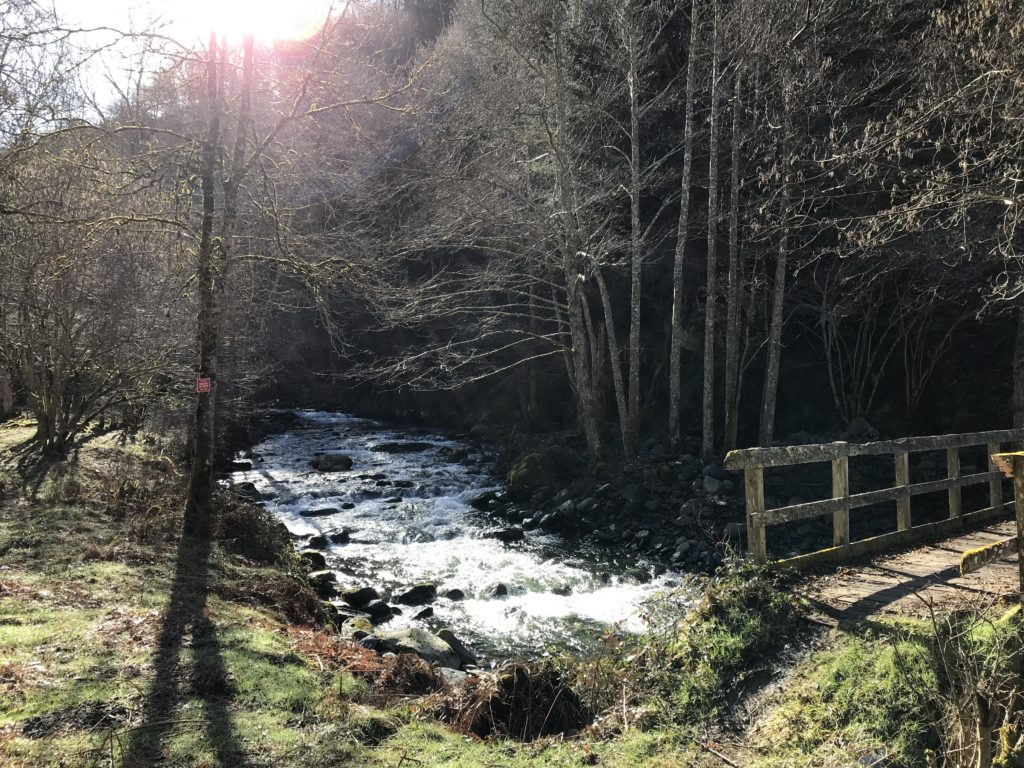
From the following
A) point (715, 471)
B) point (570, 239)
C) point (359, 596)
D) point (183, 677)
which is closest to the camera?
point (183, 677)

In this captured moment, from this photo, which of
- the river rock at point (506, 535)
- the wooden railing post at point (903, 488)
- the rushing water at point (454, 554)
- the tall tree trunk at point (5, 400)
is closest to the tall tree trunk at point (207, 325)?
the rushing water at point (454, 554)

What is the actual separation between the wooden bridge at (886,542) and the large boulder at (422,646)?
12.0ft

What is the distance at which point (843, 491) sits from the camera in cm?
717

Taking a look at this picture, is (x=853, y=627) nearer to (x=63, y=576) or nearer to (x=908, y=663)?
(x=908, y=663)

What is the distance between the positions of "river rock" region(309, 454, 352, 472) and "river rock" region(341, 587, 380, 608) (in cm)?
1030

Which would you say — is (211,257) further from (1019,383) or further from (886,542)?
(1019,383)

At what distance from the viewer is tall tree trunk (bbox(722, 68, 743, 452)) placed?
50.9 ft

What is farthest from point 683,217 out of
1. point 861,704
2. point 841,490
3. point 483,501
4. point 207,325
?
point 861,704

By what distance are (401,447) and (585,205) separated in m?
11.4

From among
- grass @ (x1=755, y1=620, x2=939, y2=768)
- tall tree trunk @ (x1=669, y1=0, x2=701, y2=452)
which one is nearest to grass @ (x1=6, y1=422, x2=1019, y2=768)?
grass @ (x1=755, y1=620, x2=939, y2=768)

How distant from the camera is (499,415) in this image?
27609 millimetres

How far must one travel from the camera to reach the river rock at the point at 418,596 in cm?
1038

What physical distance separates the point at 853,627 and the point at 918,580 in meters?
1.65

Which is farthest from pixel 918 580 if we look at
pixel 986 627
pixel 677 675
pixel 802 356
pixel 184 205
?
pixel 802 356
